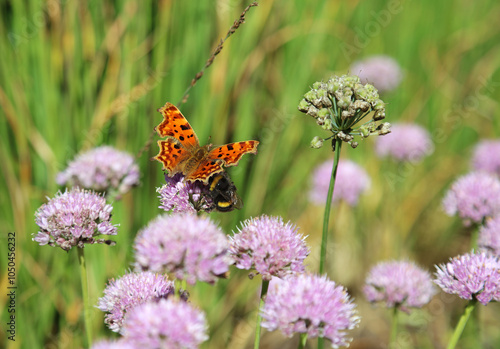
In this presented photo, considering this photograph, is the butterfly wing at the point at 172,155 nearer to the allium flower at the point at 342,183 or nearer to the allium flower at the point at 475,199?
the allium flower at the point at 475,199

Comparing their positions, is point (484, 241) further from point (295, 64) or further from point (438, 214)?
point (438, 214)

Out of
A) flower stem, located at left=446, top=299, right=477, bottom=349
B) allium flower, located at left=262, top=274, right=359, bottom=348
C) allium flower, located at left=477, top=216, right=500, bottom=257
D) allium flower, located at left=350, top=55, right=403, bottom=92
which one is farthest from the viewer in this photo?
allium flower, located at left=350, top=55, right=403, bottom=92

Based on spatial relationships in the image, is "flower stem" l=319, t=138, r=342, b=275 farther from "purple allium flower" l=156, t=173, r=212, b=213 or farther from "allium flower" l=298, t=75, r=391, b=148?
"purple allium flower" l=156, t=173, r=212, b=213

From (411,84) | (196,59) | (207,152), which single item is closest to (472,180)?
(207,152)

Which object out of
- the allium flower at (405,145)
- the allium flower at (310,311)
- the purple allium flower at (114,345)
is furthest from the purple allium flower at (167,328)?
the allium flower at (405,145)

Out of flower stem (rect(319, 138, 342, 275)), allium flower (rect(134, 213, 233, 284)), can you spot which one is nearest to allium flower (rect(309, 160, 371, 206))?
flower stem (rect(319, 138, 342, 275))

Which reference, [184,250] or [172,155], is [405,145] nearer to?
[172,155]
